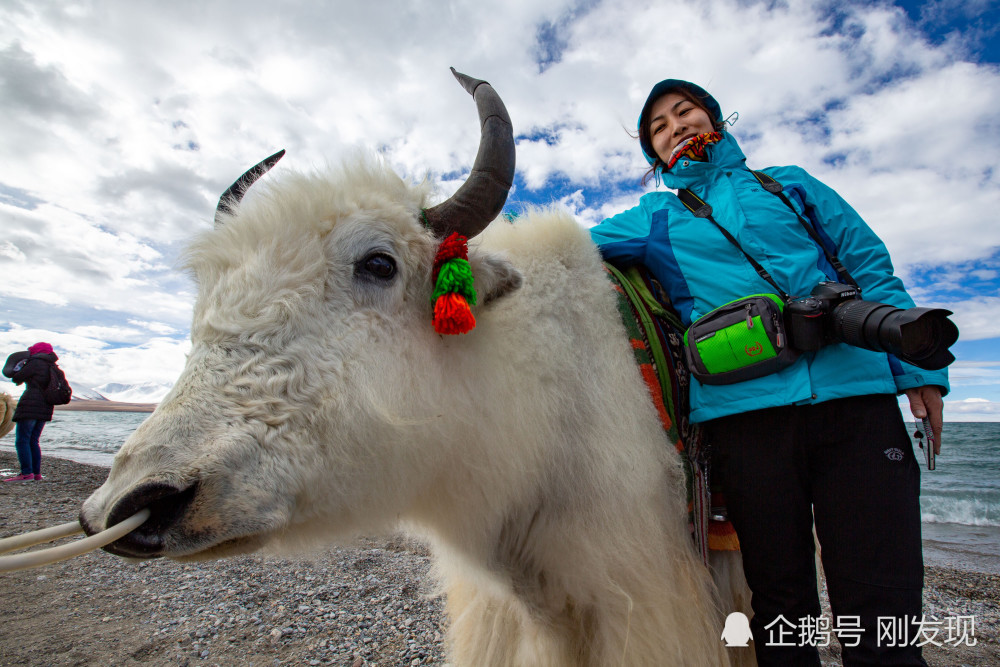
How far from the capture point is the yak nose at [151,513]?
101cm

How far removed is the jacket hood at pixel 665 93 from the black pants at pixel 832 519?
4.64 feet

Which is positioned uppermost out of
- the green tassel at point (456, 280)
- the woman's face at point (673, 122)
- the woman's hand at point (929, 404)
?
the woman's face at point (673, 122)

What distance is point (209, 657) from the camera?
296 centimetres

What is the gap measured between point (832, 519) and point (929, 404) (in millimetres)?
542

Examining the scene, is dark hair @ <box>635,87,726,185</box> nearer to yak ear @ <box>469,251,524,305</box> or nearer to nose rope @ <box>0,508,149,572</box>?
yak ear @ <box>469,251,524,305</box>

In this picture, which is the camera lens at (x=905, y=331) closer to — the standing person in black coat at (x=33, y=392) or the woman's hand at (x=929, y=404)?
the woman's hand at (x=929, y=404)

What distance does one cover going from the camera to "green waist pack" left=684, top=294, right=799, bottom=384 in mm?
1611

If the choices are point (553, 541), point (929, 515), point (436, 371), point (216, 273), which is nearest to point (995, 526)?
point (929, 515)

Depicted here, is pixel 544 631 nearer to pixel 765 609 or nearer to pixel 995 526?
pixel 765 609

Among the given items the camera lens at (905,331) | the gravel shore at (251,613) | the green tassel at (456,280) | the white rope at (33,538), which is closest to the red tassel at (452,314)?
the green tassel at (456,280)

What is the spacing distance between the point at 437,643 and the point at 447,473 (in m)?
2.37

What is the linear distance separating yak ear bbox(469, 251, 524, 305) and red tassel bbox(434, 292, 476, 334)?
19 cm

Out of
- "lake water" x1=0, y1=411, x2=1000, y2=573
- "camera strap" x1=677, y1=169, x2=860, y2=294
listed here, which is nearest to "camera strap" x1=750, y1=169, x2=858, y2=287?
"camera strap" x1=677, y1=169, x2=860, y2=294
